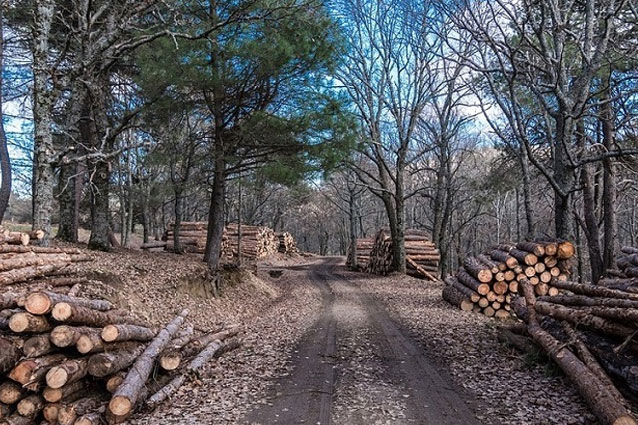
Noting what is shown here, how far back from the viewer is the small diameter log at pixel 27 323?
4438 millimetres

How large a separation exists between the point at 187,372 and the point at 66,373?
1.72 meters

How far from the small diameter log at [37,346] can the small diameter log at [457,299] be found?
9282 millimetres

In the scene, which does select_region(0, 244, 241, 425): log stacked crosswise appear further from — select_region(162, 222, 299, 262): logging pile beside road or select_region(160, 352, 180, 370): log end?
select_region(162, 222, 299, 262): logging pile beside road

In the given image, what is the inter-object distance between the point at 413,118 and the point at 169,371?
16.8m

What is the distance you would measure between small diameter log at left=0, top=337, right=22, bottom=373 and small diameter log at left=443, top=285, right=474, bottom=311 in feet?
31.4

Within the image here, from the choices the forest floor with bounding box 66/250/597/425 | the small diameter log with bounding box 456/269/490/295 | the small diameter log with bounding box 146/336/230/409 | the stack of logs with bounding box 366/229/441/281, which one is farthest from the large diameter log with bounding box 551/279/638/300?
the stack of logs with bounding box 366/229/441/281

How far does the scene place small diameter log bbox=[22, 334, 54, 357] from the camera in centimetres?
442

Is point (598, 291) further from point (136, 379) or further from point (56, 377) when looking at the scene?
point (56, 377)

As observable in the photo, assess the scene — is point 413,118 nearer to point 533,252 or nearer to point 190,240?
point 533,252

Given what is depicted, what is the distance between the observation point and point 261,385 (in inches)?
225

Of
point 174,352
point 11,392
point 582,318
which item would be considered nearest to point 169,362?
point 174,352

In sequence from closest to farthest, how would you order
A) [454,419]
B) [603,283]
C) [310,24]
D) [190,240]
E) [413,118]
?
[454,419] < [603,283] < [310,24] < [413,118] < [190,240]

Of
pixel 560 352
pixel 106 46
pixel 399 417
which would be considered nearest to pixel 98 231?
pixel 106 46

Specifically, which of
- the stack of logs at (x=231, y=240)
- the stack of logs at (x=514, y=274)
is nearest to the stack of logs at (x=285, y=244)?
the stack of logs at (x=231, y=240)
